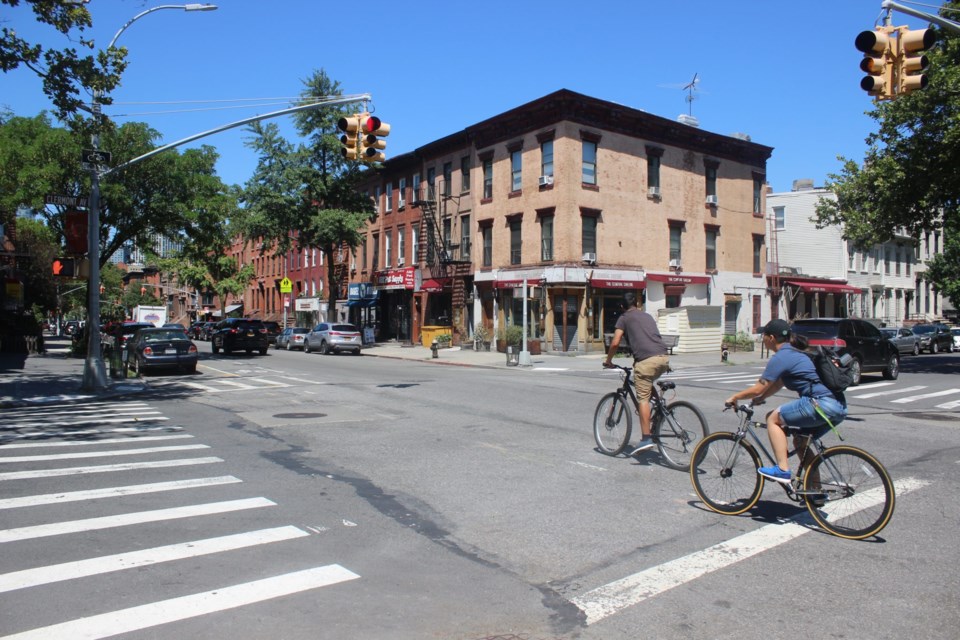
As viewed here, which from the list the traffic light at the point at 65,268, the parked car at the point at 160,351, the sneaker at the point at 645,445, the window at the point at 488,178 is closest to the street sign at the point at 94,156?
the traffic light at the point at 65,268

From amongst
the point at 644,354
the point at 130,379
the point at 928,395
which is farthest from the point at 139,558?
the point at 928,395

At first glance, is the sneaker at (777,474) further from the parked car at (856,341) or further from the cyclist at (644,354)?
the parked car at (856,341)

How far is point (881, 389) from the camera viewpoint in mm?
18266

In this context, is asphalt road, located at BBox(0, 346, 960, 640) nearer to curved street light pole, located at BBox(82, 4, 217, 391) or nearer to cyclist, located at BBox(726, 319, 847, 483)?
cyclist, located at BBox(726, 319, 847, 483)

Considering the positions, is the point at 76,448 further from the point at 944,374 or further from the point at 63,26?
the point at 944,374

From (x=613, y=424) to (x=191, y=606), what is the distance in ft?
18.8

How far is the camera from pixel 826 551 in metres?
5.39

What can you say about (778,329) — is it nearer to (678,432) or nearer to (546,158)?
(678,432)

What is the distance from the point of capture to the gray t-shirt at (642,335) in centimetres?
820

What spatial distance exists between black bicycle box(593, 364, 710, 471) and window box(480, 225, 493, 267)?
28.6m

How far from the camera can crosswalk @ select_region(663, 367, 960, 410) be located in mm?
15961

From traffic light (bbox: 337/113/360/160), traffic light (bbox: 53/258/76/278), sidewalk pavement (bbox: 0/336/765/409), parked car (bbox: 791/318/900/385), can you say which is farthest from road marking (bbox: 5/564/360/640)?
parked car (bbox: 791/318/900/385)

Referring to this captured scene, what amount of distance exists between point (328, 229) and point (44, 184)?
1564 centimetres

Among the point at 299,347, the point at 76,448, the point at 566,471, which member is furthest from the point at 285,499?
the point at 299,347
